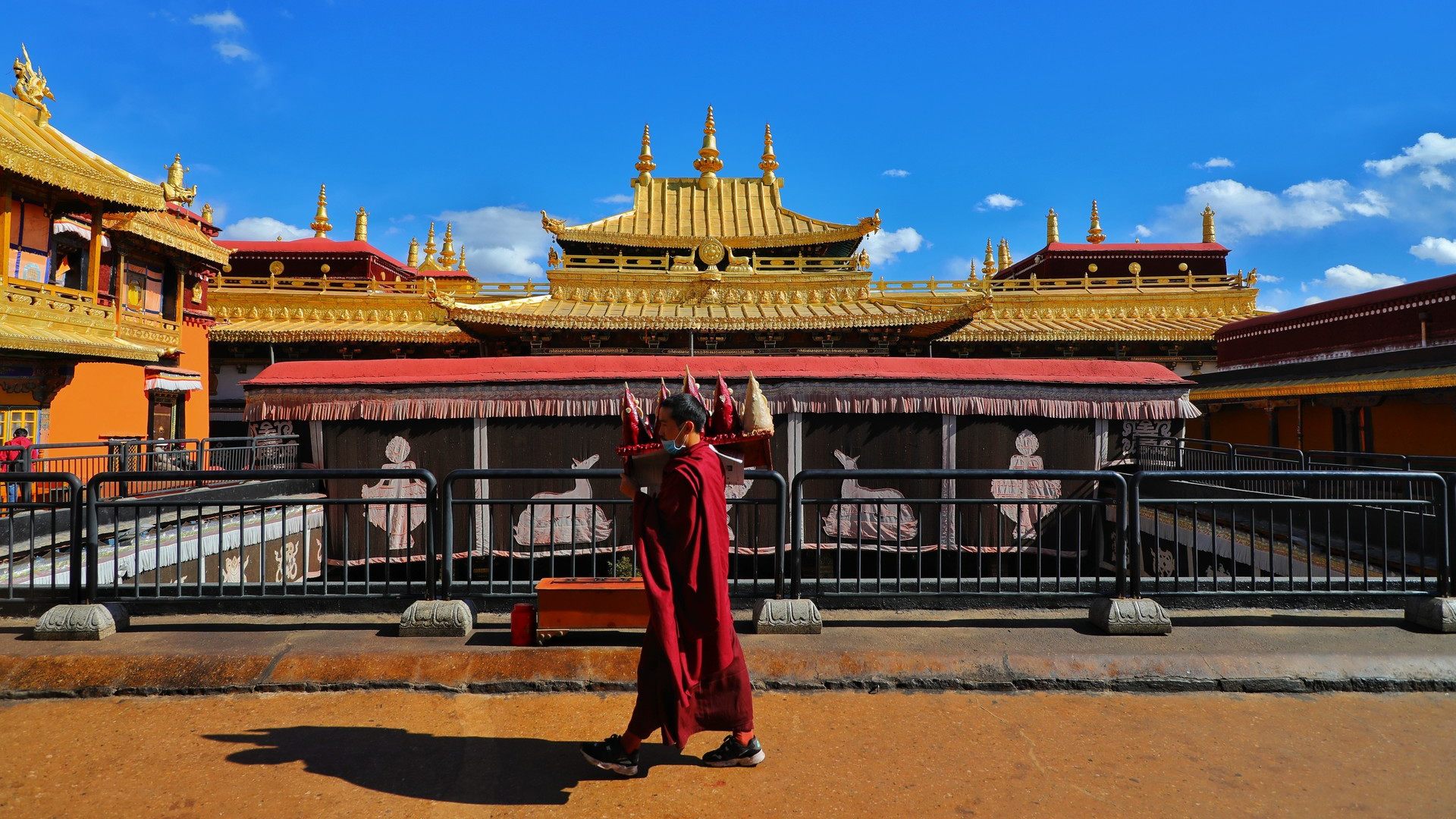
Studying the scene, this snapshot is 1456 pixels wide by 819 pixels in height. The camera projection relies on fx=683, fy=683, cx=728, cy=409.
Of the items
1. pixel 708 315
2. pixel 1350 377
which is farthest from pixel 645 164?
pixel 1350 377

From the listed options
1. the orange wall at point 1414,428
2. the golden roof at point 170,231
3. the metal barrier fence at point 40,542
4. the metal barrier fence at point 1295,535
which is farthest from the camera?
the golden roof at point 170,231

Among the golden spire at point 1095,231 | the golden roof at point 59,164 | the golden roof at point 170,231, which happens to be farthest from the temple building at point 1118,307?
the golden roof at point 170,231

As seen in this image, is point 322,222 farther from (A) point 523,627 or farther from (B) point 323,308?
(A) point 523,627

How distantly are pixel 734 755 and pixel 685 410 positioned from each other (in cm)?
157

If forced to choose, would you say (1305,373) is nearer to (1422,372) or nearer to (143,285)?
(1422,372)

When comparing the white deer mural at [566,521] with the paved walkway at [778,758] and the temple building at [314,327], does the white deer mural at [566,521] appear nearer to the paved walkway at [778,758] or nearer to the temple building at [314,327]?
the paved walkway at [778,758]

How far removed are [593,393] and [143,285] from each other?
17.3 meters

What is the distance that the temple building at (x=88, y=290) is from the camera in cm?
1273

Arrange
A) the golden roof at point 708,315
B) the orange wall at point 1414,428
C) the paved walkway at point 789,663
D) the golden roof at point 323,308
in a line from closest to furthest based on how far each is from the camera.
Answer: the paved walkway at point 789,663
the orange wall at point 1414,428
the golden roof at point 708,315
the golden roof at point 323,308

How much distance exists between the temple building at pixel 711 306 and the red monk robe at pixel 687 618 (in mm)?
13244

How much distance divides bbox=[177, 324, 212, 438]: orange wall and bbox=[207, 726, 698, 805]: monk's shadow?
2050 centimetres

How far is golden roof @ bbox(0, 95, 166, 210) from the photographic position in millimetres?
12273

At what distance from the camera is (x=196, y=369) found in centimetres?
1970

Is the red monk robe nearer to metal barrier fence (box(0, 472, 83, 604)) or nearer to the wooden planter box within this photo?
the wooden planter box
